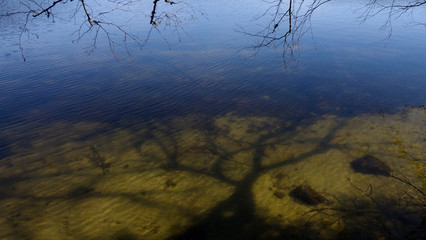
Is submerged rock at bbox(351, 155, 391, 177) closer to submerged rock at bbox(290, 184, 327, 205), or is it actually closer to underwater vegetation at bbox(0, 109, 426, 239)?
underwater vegetation at bbox(0, 109, 426, 239)

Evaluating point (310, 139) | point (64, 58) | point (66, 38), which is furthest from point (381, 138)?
point (66, 38)

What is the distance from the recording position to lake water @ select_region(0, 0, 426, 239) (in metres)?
4.79

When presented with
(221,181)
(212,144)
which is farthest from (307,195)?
(212,144)

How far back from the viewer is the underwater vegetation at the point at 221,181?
4.70 metres

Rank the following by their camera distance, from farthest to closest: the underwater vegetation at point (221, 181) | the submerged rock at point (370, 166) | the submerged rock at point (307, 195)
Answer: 1. the submerged rock at point (370, 166)
2. the submerged rock at point (307, 195)
3. the underwater vegetation at point (221, 181)

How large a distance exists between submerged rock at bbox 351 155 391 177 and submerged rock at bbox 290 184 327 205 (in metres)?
1.36

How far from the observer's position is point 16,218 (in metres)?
4.92

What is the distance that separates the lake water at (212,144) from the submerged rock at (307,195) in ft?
0.12

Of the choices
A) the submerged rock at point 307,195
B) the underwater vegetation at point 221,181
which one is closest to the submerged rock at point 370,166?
the underwater vegetation at point 221,181

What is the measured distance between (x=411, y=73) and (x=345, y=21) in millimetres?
12815

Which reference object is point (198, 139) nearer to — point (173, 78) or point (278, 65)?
point (173, 78)

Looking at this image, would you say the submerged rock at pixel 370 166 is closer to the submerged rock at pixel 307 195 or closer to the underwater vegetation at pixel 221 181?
the underwater vegetation at pixel 221 181

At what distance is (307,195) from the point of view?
5316 mm

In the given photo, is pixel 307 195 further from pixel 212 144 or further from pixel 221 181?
pixel 212 144
